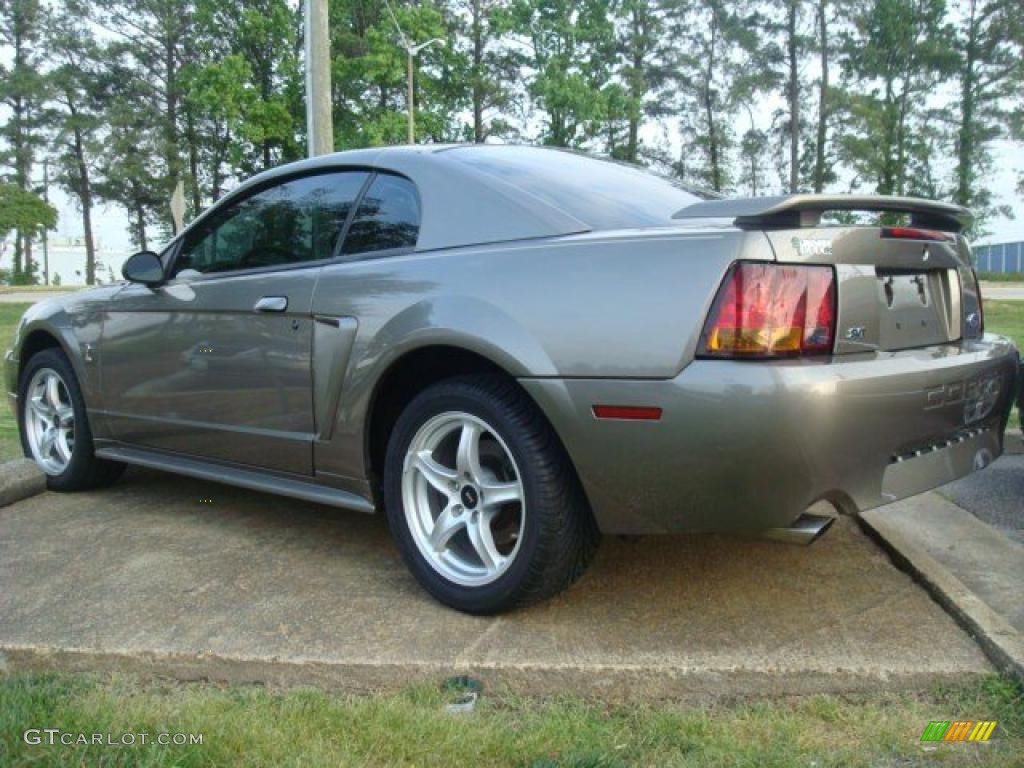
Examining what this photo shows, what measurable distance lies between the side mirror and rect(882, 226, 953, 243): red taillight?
278cm

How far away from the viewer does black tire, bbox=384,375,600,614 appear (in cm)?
258

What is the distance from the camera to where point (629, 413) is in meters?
2.39

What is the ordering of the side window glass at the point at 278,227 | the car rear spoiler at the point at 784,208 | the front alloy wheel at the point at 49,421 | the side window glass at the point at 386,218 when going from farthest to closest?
the front alloy wheel at the point at 49,421 < the side window glass at the point at 278,227 < the side window glass at the point at 386,218 < the car rear spoiler at the point at 784,208

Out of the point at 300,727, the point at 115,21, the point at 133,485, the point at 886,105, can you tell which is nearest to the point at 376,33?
the point at 115,21

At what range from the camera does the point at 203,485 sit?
4.55m

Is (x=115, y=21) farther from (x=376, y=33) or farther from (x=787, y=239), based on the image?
(x=787, y=239)

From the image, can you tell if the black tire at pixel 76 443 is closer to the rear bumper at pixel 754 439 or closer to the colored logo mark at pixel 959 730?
the rear bumper at pixel 754 439

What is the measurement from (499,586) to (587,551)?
10.7 inches

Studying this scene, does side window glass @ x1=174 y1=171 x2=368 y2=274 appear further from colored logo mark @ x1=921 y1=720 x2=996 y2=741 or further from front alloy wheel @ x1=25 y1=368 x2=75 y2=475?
colored logo mark @ x1=921 y1=720 x2=996 y2=741

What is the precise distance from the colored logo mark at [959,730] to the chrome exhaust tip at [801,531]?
0.51m

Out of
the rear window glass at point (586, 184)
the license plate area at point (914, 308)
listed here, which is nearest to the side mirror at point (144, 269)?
the rear window glass at point (586, 184)

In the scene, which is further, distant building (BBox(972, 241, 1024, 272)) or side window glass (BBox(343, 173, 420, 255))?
distant building (BBox(972, 241, 1024, 272))

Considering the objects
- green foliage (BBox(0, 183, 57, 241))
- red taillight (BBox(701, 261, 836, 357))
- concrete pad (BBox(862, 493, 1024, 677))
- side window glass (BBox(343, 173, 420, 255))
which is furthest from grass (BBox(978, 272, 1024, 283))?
green foliage (BBox(0, 183, 57, 241))

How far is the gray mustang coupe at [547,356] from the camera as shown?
2.34 metres
